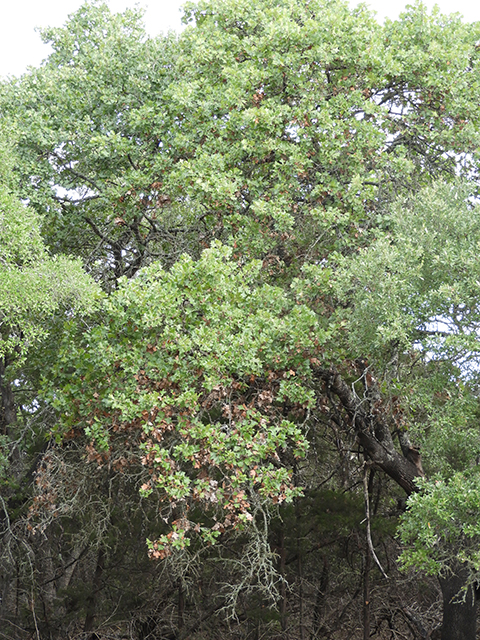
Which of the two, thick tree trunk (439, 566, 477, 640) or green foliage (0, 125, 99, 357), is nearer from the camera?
green foliage (0, 125, 99, 357)

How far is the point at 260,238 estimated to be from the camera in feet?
33.9

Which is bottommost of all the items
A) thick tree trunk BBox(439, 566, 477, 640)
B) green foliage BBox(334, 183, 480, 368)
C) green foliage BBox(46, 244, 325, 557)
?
thick tree trunk BBox(439, 566, 477, 640)

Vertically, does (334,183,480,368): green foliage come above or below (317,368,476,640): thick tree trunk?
above

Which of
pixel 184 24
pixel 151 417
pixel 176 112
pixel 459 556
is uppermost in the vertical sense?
pixel 184 24

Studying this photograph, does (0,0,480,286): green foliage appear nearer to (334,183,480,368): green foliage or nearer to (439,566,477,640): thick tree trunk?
(334,183,480,368): green foliage

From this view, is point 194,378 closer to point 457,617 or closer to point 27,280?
point 27,280

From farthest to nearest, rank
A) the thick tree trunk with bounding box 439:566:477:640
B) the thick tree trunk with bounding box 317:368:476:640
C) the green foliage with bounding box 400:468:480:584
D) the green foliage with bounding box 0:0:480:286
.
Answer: the thick tree trunk with bounding box 439:566:477:640
the thick tree trunk with bounding box 317:368:476:640
the green foliage with bounding box 0:0:480:286
the green foliage with bounding box 400:468:480:584

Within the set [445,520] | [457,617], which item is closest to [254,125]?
[445,520]

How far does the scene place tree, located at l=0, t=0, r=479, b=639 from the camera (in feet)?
28.3

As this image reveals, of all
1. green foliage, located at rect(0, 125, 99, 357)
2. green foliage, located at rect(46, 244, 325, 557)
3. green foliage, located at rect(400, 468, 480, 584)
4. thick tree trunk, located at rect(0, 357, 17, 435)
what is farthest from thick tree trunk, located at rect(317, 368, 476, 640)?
thick tree trunk, located at rect(0, 357, 17, 435)

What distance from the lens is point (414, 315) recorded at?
8.66 m

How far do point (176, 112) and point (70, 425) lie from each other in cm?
510

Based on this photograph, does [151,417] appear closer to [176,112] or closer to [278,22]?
[176,112]

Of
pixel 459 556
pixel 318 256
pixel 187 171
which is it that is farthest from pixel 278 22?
pixel 459 556
